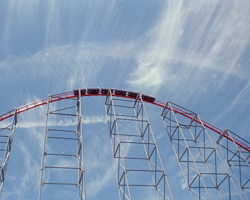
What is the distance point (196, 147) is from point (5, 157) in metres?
14.2

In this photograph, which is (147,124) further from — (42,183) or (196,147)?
(42,183)

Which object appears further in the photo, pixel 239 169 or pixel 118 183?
pixel 239 169

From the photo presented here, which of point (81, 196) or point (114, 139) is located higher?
point (114, 139)

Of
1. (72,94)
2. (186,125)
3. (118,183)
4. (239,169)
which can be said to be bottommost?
(118,183)

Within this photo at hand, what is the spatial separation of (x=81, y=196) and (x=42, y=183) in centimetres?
240

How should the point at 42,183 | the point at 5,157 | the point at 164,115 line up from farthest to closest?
the point at 164,115
the point at 5,157
the point at 42,183

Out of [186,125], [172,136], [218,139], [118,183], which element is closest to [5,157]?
[118,183]

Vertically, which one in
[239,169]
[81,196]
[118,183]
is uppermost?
[239,169]

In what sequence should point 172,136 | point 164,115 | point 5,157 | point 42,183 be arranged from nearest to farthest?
point 42,183, point 5,157, point 172,136, point 164,115

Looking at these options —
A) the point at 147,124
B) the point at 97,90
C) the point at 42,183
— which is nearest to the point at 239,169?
the point at 147,124

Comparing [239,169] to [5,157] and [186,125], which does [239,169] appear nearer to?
[186,125]

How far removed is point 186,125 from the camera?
25.7m

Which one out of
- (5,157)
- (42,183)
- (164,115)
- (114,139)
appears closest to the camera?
(42,183)

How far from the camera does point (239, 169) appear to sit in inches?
981
